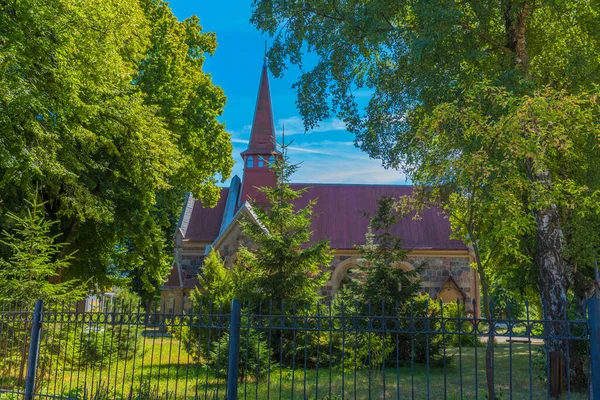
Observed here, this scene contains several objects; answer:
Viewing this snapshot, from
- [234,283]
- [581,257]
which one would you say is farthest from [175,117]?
[581,257]

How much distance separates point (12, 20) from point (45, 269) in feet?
16.1

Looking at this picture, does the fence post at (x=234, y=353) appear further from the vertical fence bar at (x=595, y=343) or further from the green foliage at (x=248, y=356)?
the green foliage at (x=248, y=356)

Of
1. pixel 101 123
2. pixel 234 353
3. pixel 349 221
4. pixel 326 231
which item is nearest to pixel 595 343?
pixel 234 353

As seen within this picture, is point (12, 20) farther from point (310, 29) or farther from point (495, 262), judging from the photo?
point (495, 262)

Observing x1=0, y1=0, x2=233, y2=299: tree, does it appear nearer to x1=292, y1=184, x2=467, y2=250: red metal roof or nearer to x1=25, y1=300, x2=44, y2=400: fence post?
x1=25, y1=300, x2=44, y2=400: fence post

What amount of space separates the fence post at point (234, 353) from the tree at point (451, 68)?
3947mm

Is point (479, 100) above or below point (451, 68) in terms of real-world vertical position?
below

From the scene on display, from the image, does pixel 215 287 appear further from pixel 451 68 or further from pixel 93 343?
pixel 451 68

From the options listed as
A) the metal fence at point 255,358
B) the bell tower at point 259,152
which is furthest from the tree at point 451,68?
the bell tower at point 259,152

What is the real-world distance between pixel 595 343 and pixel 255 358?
692cm

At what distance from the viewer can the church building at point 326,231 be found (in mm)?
→ 25016

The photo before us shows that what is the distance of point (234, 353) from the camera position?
538 centimetres

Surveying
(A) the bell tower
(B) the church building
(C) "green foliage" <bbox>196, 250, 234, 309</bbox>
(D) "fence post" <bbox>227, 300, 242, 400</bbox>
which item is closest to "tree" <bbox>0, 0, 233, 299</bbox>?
(C) "green foliage" <bbox>196, 250, 234, 309</bbox>

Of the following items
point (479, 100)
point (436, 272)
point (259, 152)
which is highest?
point (259, 152)
